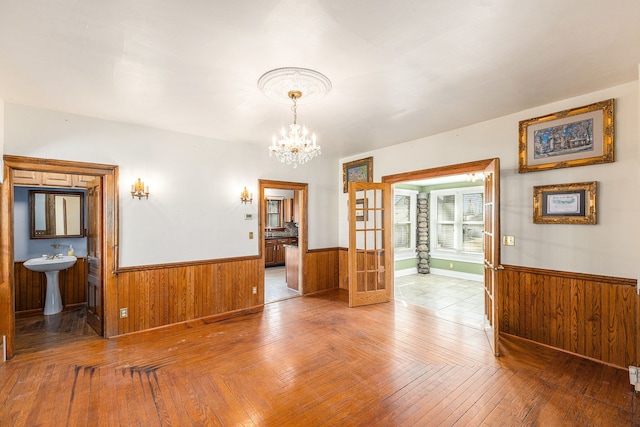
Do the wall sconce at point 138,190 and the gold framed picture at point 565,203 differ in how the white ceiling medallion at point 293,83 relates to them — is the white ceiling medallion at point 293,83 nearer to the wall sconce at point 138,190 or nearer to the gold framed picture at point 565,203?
the wall sconce at point 138,190

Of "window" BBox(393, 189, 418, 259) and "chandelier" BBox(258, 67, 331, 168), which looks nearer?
"chandelier" BBox(258, 67, 331, 168)

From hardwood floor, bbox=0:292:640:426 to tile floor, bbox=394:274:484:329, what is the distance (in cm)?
58

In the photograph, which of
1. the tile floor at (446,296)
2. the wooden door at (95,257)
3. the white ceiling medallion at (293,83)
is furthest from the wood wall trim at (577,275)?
the wooden door at (95,257)

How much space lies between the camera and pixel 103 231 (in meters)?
3.54

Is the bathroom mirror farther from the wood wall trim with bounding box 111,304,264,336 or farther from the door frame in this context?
the wood wall trim with bounding box 111,304,264,336

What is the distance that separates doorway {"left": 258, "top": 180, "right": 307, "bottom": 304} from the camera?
16.7 ft

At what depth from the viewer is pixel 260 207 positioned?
4.80 meters

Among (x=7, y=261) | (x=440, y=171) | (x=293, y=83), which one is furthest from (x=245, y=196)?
(x=440, y=171)

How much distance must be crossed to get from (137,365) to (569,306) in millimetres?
4489

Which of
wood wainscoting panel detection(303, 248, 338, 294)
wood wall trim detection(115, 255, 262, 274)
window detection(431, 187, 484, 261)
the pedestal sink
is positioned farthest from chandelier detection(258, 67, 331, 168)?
window detection(431, 187, 484, 261)

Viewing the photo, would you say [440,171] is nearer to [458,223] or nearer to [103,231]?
[458,223]

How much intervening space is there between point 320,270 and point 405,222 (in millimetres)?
2946

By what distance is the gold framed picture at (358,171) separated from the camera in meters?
5.28

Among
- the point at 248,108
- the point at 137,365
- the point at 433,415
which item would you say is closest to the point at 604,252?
the point at 433,415
